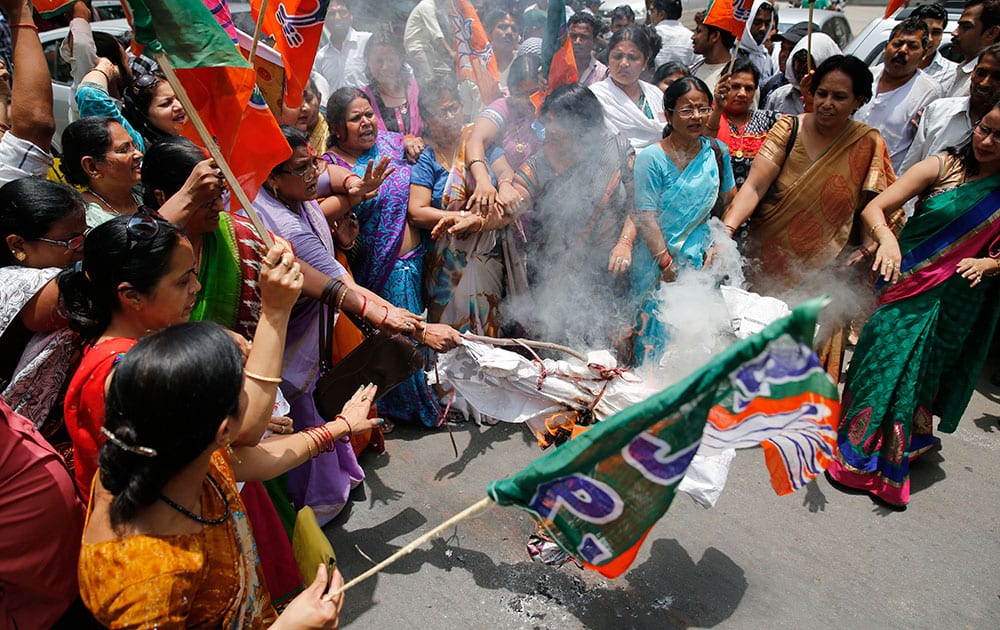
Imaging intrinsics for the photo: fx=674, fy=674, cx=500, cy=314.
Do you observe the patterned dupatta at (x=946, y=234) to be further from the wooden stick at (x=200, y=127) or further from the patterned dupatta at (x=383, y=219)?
the wooden stick at (x=200, y=127)

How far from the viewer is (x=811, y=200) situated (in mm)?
3736

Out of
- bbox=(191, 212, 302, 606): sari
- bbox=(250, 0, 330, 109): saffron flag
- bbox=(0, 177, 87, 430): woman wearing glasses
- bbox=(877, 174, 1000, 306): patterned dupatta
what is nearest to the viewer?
bbox=(0, 177, 87, 430): woman wearing glasses

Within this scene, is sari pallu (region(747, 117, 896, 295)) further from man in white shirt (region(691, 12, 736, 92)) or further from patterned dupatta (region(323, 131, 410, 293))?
patterned dupatta (region(323, 131, 410, 293))

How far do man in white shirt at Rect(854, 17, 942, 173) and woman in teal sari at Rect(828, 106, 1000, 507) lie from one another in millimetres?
1698

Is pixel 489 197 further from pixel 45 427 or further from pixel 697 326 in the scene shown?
pixel 45 427

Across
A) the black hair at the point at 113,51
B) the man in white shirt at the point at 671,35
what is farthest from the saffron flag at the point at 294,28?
the man in white shirt at the point at 671,35

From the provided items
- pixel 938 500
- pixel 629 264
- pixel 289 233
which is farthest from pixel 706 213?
pixel 289 233

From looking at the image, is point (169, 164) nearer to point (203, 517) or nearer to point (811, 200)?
point (203, 517)

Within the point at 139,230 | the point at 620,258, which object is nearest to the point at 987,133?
the point at 620,258

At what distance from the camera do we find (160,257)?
5.93 feet

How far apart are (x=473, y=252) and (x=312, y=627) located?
8.13 ft

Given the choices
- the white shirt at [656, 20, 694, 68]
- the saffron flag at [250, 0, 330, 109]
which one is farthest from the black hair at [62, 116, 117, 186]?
the white shirt at [656, 20, 694, 68]

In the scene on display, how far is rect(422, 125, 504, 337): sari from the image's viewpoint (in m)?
3.67

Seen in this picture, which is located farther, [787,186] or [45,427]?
[787,186]
